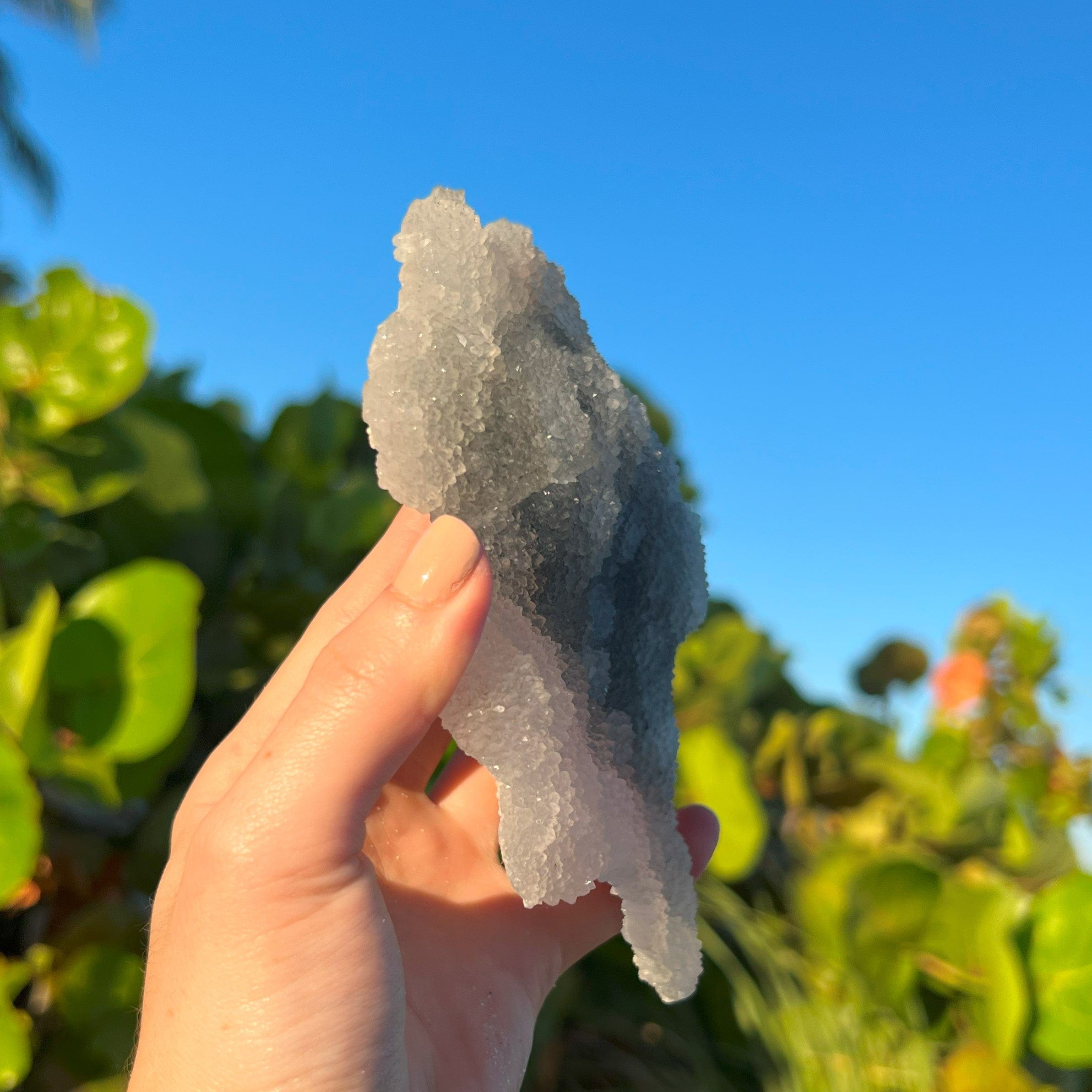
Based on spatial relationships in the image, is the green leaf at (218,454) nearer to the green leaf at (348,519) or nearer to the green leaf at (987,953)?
the green leaf at (348,519)

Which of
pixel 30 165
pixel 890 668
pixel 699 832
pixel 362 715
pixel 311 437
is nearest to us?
→ pixel 362 715

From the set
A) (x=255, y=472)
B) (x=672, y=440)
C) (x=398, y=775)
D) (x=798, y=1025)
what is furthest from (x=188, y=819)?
(x=672, y=440)

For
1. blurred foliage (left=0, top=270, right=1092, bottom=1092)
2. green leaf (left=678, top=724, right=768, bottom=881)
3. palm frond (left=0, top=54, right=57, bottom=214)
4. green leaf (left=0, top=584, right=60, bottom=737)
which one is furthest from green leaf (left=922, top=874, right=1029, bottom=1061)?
palm frond (left=0, top=54, right=57, bottom=214)

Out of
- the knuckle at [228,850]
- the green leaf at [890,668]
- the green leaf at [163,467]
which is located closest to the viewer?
the knuckle at [228,850]

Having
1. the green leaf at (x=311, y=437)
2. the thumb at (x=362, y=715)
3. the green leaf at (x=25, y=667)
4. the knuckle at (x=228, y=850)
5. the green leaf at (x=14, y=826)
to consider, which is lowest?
the green leaf at (x=14, y=826)

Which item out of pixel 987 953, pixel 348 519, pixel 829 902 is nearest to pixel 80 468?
pixel 348 519

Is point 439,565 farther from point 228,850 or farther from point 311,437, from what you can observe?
point 311,437

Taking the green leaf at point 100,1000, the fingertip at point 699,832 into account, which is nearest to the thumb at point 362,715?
the fingertip at point 699,832
